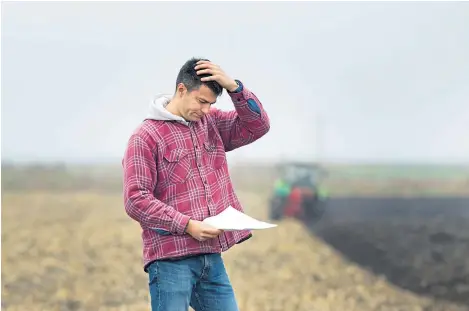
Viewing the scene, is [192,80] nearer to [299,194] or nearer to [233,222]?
[233,222]

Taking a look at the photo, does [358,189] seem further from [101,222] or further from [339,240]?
[101,222]

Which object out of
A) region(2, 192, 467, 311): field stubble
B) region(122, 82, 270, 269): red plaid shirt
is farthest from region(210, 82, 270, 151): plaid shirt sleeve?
region(2, 192, 467, 311): field stubble

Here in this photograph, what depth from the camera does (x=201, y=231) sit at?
1.65m

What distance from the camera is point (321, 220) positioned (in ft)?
18.6

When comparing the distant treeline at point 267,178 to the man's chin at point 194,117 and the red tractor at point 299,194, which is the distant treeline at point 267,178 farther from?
the man's chin at point 194,117

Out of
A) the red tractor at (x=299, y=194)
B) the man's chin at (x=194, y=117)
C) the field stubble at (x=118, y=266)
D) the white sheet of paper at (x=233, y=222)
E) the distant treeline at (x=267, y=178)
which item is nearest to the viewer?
the white sheet of paper at (x=233, y=222)

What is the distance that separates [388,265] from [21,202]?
8.19ft

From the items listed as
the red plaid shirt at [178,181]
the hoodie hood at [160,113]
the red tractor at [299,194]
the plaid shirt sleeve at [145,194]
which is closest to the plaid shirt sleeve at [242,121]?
the red plaid shirt at [178,181]

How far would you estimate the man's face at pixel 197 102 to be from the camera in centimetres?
169

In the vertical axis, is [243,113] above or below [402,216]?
above

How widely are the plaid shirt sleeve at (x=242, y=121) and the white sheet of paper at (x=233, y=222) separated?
206mm

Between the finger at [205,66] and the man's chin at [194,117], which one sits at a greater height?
the finger at [205,66]

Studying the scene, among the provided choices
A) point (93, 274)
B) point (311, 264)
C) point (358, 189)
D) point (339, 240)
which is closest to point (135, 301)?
point (93, 274)

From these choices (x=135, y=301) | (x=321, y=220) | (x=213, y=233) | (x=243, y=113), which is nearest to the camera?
(x=213, y=233)
